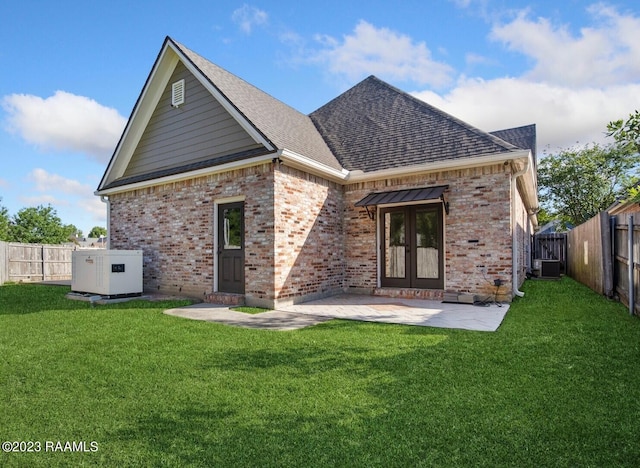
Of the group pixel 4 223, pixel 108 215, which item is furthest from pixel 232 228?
pixel 4 223

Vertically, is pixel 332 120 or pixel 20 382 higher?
pixel 332 120

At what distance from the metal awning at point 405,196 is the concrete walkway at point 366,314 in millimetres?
2446

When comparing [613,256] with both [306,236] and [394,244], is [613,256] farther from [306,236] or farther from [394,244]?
[306,236]

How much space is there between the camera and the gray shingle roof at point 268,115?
8.87 metres

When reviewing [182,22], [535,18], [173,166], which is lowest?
[173,166]

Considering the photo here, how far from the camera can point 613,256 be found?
8.62 meters

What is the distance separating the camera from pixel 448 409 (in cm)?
296

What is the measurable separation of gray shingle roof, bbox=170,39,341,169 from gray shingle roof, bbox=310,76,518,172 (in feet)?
2.48

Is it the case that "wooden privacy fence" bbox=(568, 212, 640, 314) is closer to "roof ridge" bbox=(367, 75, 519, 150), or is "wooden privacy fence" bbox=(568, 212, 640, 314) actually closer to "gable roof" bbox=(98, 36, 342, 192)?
"roof ridge" bbox=(367, 75, 519, 150)

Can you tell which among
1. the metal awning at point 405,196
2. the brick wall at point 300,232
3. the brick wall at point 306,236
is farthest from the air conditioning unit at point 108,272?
the metal awning at point 405,196

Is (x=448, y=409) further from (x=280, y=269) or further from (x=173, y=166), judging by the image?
(x=173, y=166)

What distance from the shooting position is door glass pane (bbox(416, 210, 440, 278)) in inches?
357

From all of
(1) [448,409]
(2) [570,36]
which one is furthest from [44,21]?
(2) [570,36]

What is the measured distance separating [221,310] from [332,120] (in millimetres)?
8048
